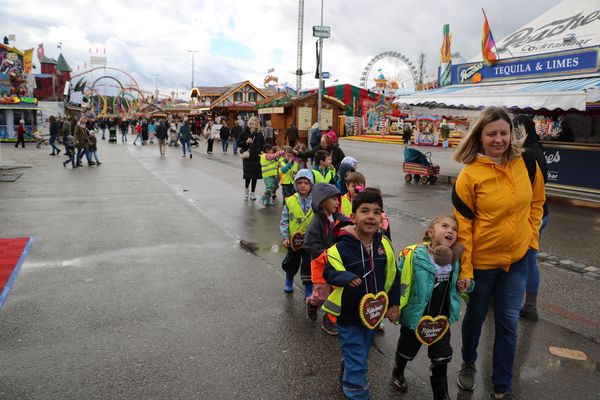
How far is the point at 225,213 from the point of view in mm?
9164

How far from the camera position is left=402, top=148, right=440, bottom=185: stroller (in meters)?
13.5

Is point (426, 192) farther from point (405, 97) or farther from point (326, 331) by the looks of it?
point (326, 331)

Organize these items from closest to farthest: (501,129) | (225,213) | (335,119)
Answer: (501,129), (225,213), (335,119)

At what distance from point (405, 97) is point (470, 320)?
12.9 m

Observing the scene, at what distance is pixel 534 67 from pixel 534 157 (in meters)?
10.7

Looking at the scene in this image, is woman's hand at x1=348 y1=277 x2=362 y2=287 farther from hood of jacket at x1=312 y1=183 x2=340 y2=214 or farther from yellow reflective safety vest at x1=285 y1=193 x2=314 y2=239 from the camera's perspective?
yellow reflective safety vest at x1=285 y1=193 x2=314 y2=239

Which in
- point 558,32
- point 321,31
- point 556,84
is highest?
point 321,31

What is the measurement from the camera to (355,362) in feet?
9.36

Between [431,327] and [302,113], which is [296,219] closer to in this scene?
[431,327]

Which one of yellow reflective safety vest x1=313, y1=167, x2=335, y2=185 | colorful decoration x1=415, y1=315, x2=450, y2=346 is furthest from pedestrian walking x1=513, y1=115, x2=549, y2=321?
yellow reflective safety vest x1=313, y1=167, x2=335, y2=185

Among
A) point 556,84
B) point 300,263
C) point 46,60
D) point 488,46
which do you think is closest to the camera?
point 300,263

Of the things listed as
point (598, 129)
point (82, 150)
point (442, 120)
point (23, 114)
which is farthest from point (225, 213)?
point (442, 120)

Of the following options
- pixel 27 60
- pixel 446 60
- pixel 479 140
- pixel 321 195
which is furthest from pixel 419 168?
pixel 27 60

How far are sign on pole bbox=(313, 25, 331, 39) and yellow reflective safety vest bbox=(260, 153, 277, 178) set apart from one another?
806 cm
